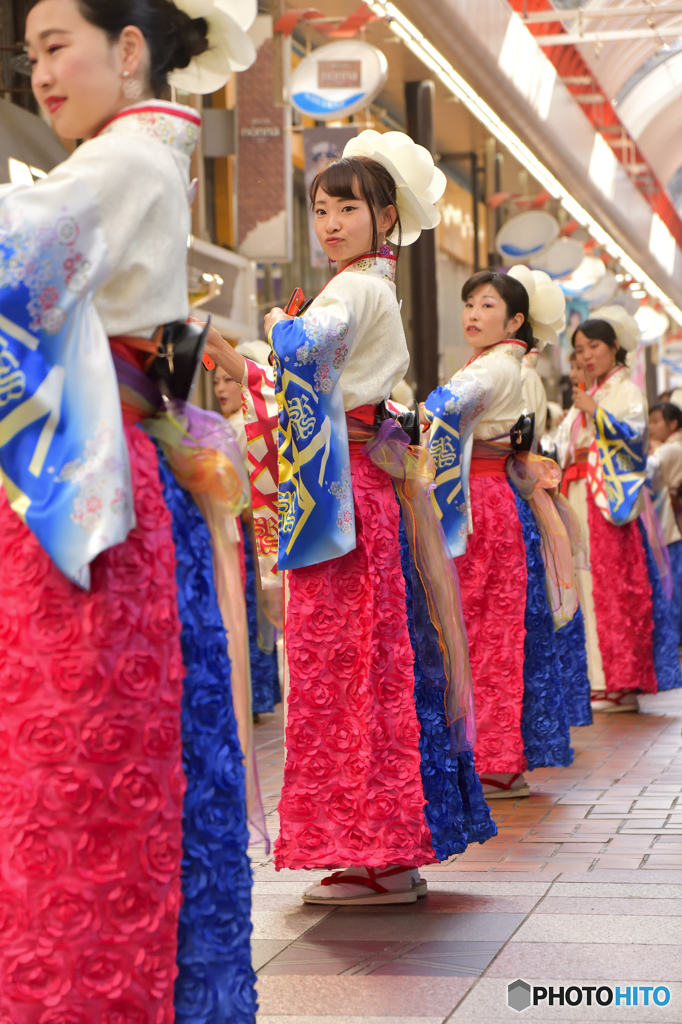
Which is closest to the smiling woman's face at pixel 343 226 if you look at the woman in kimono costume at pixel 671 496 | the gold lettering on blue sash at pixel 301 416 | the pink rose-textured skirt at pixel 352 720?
the gold lettering on blue sash at pixel 301 416

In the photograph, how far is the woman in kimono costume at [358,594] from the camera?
9.50 ft

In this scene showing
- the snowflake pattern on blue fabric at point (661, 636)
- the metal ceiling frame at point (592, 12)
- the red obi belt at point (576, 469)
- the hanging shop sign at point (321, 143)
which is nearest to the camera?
the snowflake pattern on blue fabric at point (661, 636)

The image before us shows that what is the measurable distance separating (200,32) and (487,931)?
1819 mm

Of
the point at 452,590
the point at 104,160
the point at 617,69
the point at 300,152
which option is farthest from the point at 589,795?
the point at 617,69

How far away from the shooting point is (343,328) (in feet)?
9.40

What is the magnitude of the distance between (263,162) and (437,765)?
5886 mm

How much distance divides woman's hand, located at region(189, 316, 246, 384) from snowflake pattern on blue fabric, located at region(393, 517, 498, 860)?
24.5 inches

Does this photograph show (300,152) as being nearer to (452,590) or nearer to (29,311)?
(452,590)

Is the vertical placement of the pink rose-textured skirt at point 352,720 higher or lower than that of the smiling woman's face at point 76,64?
lower

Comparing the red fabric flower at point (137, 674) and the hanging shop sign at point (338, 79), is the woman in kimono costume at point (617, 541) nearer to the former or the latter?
the hanging shop sign at point (338, 79)

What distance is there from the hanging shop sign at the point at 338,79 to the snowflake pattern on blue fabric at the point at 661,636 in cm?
291

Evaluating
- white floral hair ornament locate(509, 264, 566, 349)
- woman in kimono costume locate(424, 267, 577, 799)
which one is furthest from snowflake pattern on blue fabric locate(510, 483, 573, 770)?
white floral hair ornament locate(509, 264, 566, 349)

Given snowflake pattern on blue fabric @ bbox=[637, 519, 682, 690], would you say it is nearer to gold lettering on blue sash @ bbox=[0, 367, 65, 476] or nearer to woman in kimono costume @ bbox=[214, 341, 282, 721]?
woman in kimono costume @ bbox=[214, 341, 282, 721]

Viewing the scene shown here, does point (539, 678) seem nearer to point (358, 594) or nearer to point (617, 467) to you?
point (358, 594)
